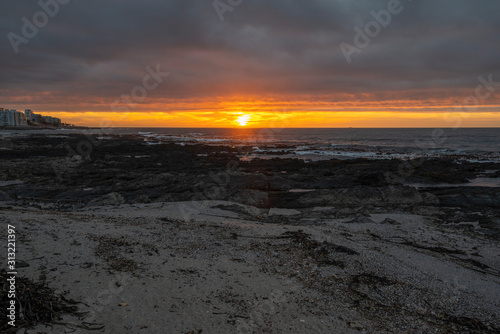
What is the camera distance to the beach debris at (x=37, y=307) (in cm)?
401

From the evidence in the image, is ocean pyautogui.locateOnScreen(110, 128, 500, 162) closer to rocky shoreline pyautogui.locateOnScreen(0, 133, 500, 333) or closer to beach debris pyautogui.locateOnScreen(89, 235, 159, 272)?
rocky shoreline pyautogui.locateOnScreen(0, 133, 500, 333)

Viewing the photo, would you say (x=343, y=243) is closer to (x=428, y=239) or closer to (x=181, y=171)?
(x=428, y=239)

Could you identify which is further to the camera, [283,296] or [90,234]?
[90,234]

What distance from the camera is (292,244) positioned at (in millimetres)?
8203

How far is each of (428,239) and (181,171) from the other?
17.7 metres

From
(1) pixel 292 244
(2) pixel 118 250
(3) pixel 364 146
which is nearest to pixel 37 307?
(2) pixel 118 250

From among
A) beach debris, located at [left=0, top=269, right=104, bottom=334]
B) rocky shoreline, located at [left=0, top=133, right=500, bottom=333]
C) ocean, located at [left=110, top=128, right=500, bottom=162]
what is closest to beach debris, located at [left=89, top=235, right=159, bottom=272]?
rocky shoreline, located at [left=0, top=133, right=500, bottom=333]

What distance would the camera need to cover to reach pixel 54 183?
1659cm

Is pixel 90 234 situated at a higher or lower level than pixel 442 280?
higher

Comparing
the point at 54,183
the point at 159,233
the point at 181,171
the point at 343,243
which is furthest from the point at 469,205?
the point at 54,183

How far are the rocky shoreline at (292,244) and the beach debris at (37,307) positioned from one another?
1.06 ft

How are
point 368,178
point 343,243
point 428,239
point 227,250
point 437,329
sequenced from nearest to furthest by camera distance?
point 437,329
point 227,250
point 343,243
point 428,239
point 368,178

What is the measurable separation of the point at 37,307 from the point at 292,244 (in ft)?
18.6

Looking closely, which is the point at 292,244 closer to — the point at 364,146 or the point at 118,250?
the point at 118,250
